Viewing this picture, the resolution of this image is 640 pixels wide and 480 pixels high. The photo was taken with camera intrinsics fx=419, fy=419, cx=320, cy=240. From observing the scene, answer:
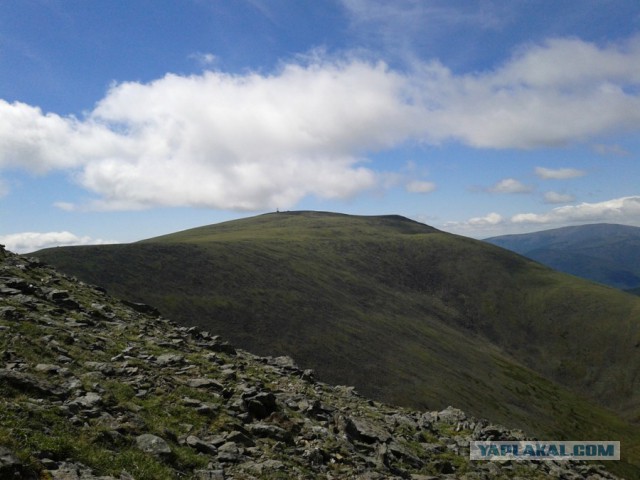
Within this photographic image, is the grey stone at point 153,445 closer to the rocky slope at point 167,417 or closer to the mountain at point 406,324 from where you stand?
the rocky slope at point 167,417

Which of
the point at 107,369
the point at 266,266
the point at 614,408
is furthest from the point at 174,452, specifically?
the point at 614,408

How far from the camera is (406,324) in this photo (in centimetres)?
12494

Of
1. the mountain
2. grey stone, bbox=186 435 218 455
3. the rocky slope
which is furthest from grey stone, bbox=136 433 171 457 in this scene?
the mountain

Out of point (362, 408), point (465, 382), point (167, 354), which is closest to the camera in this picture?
point (167, 354)

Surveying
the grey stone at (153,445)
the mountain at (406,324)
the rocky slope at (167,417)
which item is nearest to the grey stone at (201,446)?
the rocky slope at (167,417)

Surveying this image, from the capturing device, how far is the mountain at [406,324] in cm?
8188

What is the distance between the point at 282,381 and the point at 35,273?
19.2 metres

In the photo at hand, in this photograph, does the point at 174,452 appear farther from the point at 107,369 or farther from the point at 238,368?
the point at 238,368

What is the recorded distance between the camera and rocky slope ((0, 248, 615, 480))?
11.3 m

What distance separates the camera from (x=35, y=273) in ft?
96.9

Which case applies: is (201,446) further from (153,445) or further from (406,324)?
(406,324)

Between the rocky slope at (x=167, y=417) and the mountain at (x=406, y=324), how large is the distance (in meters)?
50.3

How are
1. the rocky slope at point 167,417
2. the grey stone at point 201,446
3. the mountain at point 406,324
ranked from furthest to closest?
the mountain at point 406,324 < the grey stone at point 201,446 < the rocky slope at point 167,417

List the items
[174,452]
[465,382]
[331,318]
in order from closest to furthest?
[174,452] → [465,382] → [331,318]
